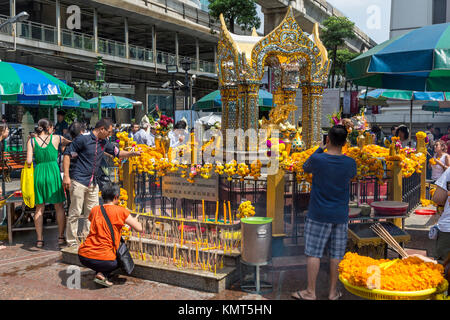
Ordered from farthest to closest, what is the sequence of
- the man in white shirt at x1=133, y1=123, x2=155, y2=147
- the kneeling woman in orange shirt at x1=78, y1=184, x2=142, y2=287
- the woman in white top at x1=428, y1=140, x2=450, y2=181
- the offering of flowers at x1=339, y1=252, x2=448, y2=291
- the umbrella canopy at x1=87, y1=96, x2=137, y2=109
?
the umbrella canopy at x1=87, y1=96, x2=137, y2=109
the man in white shirt at x1=133, y1=123, x2=155, y2=147
the woman in white top at x1=428, y1=140, x2=450, y2=181
the kneeling woman in orange shirt at x1=78, y1=184, x2=142, y2=287
the offering of flowers at x1=339, y1=252, x2=448, y2=291

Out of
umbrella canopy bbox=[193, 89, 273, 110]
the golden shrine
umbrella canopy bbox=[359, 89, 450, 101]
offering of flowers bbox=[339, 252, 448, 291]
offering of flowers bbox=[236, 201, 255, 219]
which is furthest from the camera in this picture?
umbrella canopy bbox=[193, 89, 273, 110]

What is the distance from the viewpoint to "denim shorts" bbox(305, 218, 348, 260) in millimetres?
4391

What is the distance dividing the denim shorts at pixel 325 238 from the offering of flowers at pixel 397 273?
0.45 metres

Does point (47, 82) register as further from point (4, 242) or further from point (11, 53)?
point (11, 53)

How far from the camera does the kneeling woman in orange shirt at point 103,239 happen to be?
5027mm

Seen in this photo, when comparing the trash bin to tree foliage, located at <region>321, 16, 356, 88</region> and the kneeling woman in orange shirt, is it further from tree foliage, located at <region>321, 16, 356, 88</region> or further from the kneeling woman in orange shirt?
tree foliage, located at <region>321, 16, 356, 88</region>

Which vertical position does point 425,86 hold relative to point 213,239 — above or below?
above

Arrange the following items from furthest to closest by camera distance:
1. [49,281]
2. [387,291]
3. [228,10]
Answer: [228,10] < [49,281] < [387,291]

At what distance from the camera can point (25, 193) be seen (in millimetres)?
6703

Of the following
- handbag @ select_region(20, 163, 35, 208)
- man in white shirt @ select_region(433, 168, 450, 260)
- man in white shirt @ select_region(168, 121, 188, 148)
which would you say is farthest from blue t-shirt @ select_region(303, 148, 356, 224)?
man in white shirt @ select_region(168, 121, 188, 148)

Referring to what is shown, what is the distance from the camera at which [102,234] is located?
5031 millimetres

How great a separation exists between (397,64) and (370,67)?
293mm

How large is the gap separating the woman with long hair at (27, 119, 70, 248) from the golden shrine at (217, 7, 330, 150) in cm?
449

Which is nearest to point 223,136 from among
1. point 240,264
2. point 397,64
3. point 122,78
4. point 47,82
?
point 47,82
